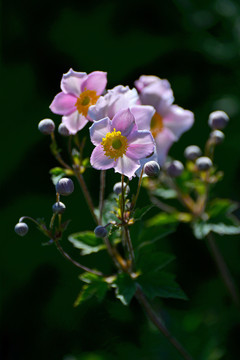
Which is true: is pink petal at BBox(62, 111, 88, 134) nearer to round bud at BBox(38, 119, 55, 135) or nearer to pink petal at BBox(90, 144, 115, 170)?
round bud at BBox(38, 119, 55, 135)

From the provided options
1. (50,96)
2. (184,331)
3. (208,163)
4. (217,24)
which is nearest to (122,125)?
(208,163)

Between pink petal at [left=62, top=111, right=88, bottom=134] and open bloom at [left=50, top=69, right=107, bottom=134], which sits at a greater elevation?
open bloom at [left=50, top=69, right=107, bottom=134]

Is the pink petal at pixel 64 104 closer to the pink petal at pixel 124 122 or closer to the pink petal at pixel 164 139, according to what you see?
the pink petal at pixel 124 122

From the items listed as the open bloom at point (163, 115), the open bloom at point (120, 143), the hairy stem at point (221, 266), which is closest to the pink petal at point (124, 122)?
the open bloom at point (120, 143)

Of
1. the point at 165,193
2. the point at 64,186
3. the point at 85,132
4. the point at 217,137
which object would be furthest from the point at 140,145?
the point at 85,132

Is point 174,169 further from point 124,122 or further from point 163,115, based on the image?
point 124,122

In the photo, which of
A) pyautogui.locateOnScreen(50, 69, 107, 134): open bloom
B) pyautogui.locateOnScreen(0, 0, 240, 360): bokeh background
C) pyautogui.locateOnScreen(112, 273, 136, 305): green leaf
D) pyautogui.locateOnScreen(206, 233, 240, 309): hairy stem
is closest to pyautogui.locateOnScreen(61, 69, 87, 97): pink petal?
pyautogui.locateOnScreen(50, 69, 107, 134): open bloom
